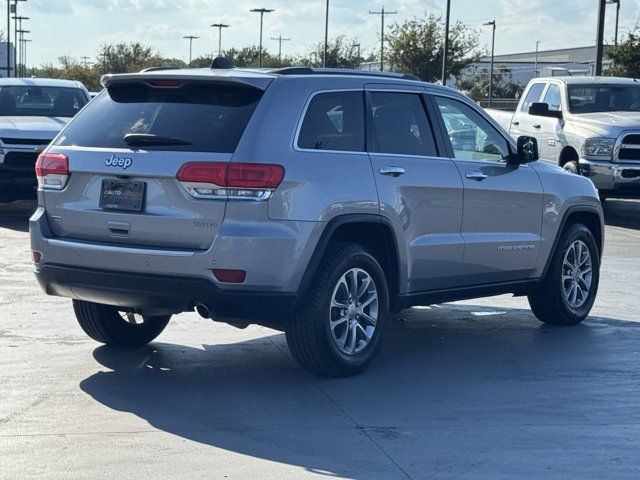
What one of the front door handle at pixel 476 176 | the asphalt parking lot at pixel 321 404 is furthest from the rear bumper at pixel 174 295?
the front door handle at pixel 476 176

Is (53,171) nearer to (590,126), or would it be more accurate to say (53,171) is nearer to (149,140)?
(149,140)

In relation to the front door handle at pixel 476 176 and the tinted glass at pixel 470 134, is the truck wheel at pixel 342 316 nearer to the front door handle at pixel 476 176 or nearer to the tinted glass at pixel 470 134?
the front door handle at pixel 476 176

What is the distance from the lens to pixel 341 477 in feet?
18.4

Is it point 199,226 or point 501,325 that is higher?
point 199,226

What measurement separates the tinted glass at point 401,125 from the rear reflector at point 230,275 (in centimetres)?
142

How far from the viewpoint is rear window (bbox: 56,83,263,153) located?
7.05 m

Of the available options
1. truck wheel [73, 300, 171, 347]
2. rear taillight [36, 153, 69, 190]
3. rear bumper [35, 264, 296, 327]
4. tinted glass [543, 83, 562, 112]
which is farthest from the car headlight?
rear taillight [36, 153, 69, 190]

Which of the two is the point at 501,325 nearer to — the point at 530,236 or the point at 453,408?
the point at 530,236

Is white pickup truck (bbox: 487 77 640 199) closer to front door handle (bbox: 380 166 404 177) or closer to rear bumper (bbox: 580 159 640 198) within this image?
rear bumper (bbox: 580 159 640 198)

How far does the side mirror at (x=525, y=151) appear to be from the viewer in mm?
8953

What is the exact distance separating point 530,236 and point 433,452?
3.34 metres

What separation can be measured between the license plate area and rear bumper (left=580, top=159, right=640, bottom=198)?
1150cm

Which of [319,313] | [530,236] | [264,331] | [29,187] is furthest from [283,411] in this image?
[29,187]

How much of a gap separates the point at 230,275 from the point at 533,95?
14218 millimetres
